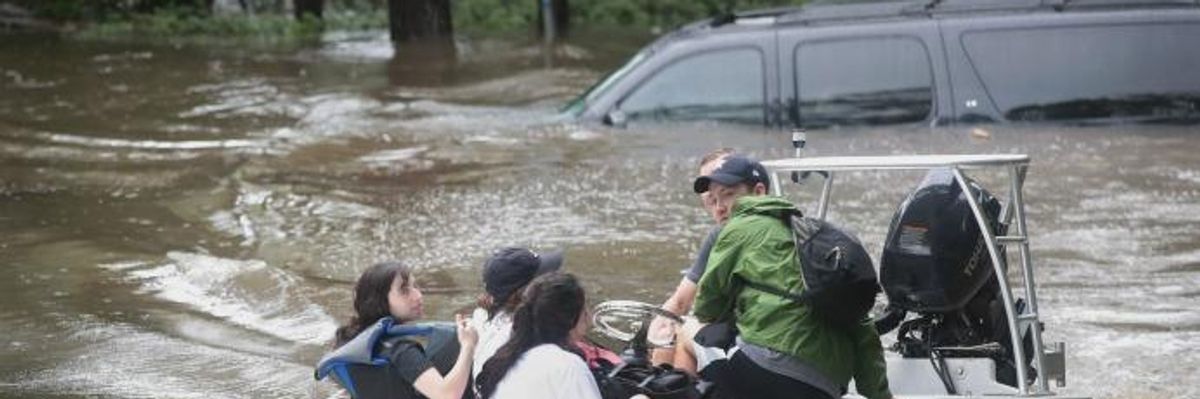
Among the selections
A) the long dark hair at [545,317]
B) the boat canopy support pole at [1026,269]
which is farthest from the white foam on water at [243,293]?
the boat canopy support pole at [1026,269]

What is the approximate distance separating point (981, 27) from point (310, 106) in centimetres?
691

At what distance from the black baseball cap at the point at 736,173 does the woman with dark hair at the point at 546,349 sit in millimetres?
812

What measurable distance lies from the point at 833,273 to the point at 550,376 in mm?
856

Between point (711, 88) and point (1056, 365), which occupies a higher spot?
point (711, 88)

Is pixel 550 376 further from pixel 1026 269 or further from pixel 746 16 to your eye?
pixel 746 16

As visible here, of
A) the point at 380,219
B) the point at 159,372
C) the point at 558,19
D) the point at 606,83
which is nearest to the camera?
the point at 159,372

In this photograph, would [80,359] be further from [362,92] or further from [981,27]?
[362,92]

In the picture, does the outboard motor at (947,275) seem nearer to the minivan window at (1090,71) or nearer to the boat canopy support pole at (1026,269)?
the boat canopy support pole at (1026,269)

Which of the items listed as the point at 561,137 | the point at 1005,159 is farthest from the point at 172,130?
the point at 1005,159

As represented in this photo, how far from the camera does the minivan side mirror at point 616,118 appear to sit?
12500mm

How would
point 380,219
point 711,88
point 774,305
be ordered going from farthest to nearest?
point 711,88 → point 380,219 → point 774,305

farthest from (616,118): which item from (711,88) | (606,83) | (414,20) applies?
(414,20)

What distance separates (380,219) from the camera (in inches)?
428

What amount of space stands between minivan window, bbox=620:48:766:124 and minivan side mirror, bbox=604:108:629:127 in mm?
178
